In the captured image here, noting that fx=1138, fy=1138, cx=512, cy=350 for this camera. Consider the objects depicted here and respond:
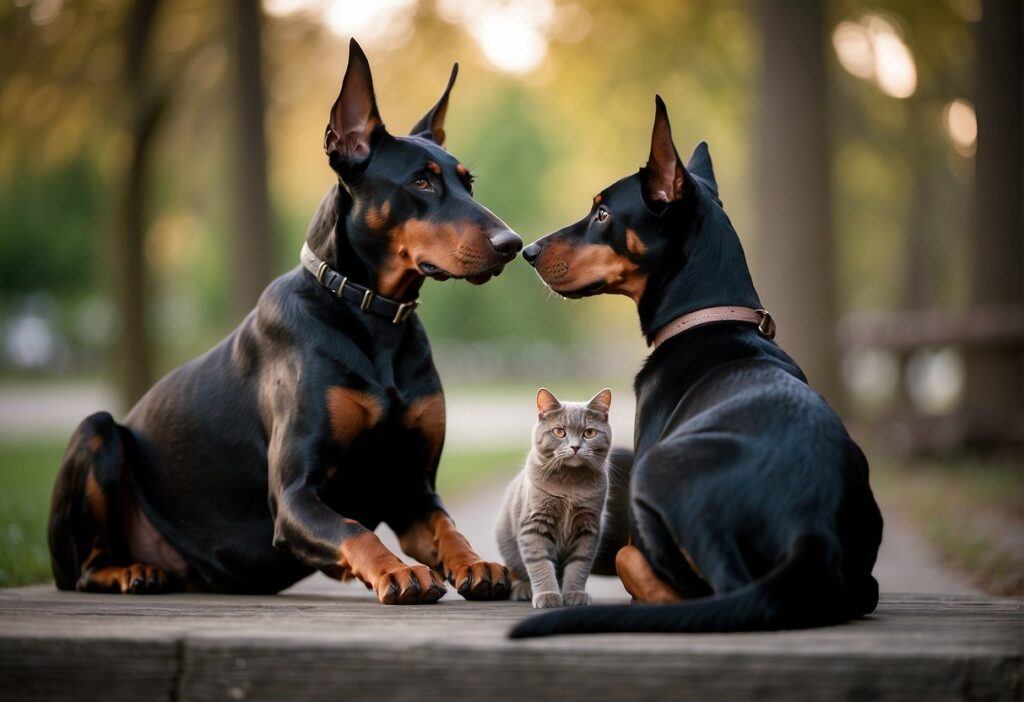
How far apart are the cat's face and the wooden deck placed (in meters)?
1.37

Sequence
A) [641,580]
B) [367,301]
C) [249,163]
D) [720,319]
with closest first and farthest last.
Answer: [641,580]
[720,319]
[367,301]
[249,163]

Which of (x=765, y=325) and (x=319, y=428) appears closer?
(x=765, y=325)

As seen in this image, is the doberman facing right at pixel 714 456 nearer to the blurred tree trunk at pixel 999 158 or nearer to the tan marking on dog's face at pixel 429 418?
the tan marking on dog's face at pixel 429 418

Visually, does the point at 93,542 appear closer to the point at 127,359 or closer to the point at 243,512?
the point at 243,512

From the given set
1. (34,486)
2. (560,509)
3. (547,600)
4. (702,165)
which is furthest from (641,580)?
(34,486)

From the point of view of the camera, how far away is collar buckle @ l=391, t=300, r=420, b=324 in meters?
4.30

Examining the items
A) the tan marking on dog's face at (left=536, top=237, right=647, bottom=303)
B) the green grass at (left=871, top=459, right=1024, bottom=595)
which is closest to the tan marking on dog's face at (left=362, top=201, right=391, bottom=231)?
the tan marking on dog's face at (left=536, top=237, right=647, bottom=303)

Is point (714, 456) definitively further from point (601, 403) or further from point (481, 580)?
point (601, 403)

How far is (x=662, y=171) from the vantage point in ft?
12.9

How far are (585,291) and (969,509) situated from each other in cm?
684

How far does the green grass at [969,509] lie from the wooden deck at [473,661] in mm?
3937

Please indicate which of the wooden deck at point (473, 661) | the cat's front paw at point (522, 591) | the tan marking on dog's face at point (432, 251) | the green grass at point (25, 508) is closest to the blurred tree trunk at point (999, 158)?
the green grass at point (25, 508)

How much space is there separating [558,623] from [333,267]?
197cm

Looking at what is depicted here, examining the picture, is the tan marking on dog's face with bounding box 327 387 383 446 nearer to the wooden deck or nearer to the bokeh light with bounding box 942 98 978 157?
the wooden deck
